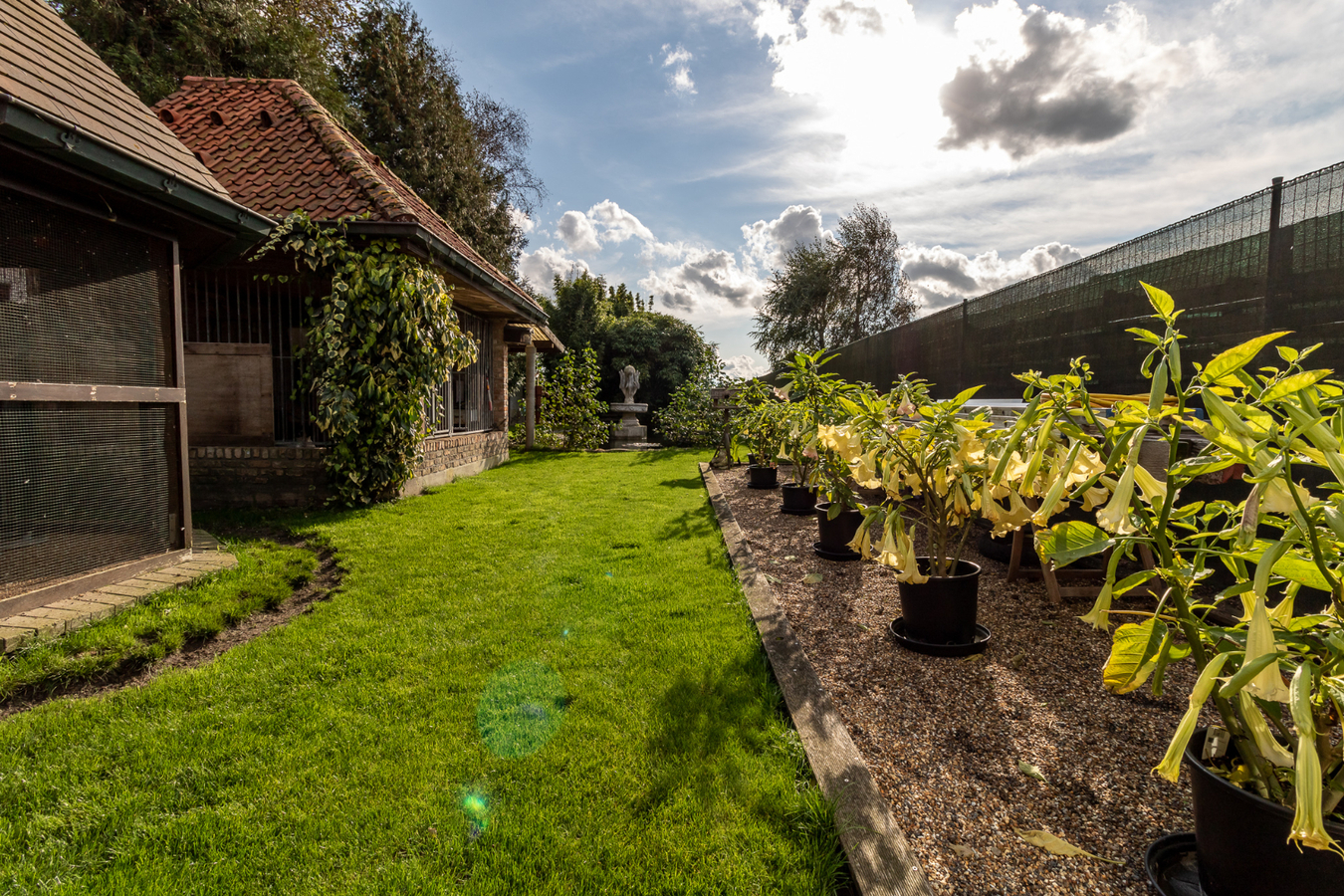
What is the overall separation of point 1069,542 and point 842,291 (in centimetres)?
2367

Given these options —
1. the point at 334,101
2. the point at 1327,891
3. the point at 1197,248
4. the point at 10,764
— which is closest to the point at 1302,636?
the point at 1327,891

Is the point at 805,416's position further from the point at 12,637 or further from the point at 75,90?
the point at 75,90

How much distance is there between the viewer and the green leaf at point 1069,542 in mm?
1319

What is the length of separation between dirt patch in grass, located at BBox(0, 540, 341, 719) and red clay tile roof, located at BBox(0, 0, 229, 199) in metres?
2.56

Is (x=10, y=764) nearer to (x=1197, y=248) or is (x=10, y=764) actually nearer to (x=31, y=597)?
(x=31, y=597)

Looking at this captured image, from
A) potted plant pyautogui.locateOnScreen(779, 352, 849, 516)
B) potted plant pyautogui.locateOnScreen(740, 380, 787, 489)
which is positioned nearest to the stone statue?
potted plant pyautogui.locateOnScreen(740, 380, 787, 489)

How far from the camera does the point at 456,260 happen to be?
667 cm

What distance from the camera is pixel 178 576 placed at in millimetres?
3748

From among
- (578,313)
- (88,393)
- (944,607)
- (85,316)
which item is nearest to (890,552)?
(944,607)

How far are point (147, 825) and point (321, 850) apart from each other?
55cm

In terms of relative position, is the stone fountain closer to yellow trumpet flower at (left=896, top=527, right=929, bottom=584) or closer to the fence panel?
the fence panel

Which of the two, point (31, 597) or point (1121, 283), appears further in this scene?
point (1121, 283)

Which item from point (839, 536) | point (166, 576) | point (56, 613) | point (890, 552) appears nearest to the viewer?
point (890, 552)

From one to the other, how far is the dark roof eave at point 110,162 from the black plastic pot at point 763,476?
558 centimetres
